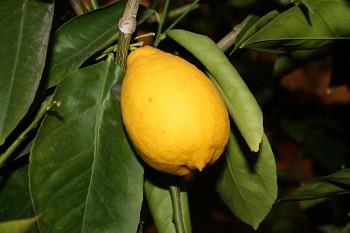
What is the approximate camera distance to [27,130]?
671 mm

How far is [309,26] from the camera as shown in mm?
780

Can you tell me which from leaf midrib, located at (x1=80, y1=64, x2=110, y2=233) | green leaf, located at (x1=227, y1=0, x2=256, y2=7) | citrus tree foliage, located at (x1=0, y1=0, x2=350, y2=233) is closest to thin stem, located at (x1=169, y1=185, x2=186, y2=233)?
citrus tree foliage, located at (x1=0, y1=0, x2=350, y2=233)

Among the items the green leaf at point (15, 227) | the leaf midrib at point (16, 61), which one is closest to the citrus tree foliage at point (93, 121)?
the leaf midrib at point (16, 61)

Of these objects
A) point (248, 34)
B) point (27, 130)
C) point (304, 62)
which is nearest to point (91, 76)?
point (27, 130)

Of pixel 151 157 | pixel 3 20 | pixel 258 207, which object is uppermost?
pixel 3 20

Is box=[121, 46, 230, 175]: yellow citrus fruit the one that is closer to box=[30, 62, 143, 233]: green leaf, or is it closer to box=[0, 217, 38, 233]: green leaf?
box=[30, 62, 143, 233]: green leaf

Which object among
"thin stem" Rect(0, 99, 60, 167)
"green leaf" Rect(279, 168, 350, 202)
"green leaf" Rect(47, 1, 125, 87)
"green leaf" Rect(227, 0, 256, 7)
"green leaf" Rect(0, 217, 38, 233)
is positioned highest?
"green leaf" Rect(47, 1, 125, 87)

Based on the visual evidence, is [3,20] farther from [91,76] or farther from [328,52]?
[328,52]

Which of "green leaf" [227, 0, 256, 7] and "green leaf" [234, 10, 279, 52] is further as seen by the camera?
"green leaf" [227, 0, 256, 7]

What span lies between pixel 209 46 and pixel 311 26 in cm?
16

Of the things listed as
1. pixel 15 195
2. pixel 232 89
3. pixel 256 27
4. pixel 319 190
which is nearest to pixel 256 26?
pixel 256 27

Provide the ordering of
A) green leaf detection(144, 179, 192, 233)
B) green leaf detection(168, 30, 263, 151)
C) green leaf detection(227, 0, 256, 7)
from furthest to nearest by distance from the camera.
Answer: green leaf detection(227, 0, 256, 7)
green leaf detection(144, 179, 192, 233)
green leaf detection(168, 30, 263, 151)

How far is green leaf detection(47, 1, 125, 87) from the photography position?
0.70 m

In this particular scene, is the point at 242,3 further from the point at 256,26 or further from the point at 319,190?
the point at 319,190
